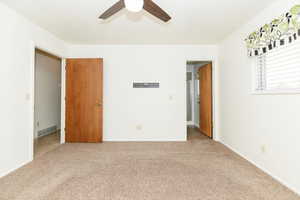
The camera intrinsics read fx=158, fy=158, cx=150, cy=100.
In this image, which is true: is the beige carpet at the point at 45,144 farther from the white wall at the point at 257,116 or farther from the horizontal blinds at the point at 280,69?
the horizontal blinds at the point at 280,69

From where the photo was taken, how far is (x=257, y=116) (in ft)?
8.07

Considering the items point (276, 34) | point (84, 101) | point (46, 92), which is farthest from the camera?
point (46, 92)

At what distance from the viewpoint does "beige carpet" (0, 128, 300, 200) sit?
1.77m

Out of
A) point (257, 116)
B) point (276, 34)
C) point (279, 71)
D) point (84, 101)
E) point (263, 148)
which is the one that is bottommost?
point (263, 148)

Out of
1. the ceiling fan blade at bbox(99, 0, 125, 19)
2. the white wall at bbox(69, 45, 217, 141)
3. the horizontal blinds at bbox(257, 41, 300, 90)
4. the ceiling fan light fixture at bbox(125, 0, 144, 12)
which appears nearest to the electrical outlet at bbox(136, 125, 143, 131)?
the white wall at bbox(69, 45, 217, 141)

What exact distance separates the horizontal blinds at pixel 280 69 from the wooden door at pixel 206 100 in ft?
5.34

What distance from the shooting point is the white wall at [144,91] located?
12.9 feet

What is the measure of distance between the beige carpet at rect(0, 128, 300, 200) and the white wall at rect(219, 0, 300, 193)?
203 mm

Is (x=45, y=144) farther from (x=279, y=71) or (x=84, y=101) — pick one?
(x=279, y=71)

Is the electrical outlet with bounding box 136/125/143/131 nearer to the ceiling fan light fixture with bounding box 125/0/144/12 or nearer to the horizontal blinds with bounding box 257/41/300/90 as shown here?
the horizontal blinds with bounding box 257/41/300/90

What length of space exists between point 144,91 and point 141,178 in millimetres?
2227

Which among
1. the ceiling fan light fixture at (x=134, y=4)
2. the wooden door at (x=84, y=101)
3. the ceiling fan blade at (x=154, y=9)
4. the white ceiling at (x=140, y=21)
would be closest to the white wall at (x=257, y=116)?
the white ceiling at (x=140, y=21)

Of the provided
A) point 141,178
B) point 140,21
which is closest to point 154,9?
point 140,21

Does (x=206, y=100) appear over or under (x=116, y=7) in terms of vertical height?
under
